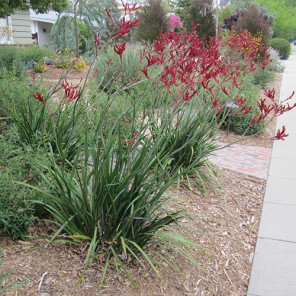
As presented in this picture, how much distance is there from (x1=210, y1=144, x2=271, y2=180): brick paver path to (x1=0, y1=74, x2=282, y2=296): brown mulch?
4.33ft

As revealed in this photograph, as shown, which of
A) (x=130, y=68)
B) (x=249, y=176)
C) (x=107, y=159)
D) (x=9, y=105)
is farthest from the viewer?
(x=130, y=68)

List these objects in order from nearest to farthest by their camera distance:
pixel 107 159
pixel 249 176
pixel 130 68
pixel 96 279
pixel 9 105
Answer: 1. pixel 96 279
2. pixel 107 159
3. pixel 9 105
4. pixel 249 176
5. pixel 130 68

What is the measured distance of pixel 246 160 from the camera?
5816mm

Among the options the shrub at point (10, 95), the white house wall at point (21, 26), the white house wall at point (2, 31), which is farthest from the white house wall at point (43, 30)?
the shrub at point (10, 95)

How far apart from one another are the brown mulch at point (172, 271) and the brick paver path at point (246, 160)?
4.33 ft

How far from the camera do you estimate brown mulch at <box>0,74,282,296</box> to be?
7.89 ft

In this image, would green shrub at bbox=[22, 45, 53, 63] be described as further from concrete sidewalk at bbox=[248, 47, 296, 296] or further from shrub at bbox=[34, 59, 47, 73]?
concrete sidewalk at bbox=[248, 47, 296, 296]

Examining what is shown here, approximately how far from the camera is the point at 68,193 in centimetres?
265

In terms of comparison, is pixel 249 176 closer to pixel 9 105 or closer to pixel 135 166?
pixel 135 166

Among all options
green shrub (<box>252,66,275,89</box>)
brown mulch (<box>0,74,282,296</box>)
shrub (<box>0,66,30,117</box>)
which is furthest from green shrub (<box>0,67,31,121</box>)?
green shrub (<box>252,66,275,89</box>)

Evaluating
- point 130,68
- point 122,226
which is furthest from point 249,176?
point 130,68

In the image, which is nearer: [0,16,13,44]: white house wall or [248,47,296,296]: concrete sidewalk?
[248,47,296,296]: concrete sidewalk

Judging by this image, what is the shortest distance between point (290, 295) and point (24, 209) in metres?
2.04

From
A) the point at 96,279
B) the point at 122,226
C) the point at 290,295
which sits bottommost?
the point at 290,295
